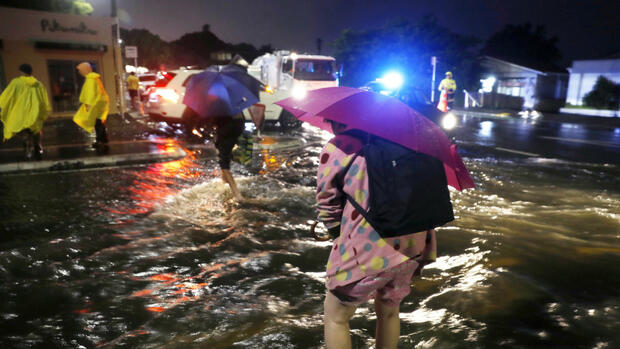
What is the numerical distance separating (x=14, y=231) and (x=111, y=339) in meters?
2.81

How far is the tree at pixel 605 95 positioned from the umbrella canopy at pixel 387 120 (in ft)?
103

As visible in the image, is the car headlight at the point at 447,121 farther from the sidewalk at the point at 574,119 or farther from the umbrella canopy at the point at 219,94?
the sidewalk at the point at 574,119

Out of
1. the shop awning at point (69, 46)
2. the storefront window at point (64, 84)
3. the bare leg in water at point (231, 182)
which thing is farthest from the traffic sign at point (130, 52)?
the bare leg in water at point (231, 182)

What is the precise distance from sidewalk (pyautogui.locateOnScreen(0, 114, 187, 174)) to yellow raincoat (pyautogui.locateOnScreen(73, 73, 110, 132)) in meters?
0.70

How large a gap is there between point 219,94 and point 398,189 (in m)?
4.10

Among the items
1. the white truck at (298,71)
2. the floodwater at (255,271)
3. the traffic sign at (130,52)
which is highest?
the traffic sign at (130,52)

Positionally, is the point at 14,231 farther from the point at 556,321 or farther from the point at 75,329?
the point at 556,321

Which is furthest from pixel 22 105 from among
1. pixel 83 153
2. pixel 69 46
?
pixel 69 46

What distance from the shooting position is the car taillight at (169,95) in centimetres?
1223

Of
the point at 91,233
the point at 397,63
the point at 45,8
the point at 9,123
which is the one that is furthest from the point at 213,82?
the point at 397,63

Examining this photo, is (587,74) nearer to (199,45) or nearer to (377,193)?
(377,193)

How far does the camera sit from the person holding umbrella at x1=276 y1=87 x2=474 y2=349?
183cm

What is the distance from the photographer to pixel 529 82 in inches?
1457

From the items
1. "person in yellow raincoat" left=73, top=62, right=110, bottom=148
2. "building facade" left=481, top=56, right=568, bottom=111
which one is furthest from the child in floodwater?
"building facade" left=481, top=56, right=568, bottom=111
